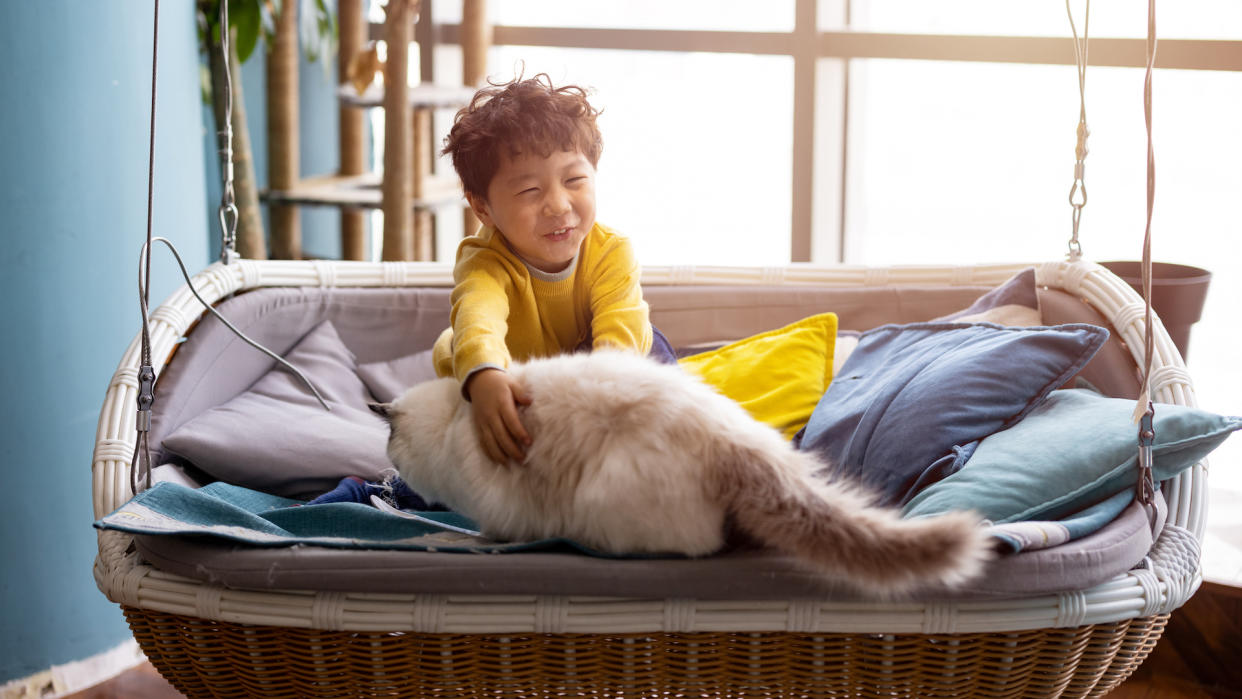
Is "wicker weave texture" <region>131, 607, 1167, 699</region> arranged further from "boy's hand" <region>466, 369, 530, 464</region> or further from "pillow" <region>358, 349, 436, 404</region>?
"pillow" <region>358, 349, 436, 404</region>

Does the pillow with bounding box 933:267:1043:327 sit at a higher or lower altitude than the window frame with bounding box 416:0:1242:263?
lower

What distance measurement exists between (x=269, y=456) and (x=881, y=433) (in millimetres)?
833

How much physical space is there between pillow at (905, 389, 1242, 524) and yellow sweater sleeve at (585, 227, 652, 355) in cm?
41

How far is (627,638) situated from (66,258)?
118 centimetres

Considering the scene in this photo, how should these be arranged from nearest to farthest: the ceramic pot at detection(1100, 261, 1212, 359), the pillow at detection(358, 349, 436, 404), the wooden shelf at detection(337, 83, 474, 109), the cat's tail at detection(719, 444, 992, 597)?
1. the cat's tail at detection(719, 444, 992, 597)
2. the ceramic pot at detection(1100, 261, 1212, 359)
3. the pillow at detection(358, 349, 436, 404)
4. the wooden shelf at detection(337, 83, 474, 109)

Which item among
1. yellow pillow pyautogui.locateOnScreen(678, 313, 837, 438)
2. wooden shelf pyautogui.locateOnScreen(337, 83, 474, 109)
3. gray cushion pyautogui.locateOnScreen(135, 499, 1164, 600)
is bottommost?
gray cushion pyautogui.locateOnScreen(135, 499, 1164, 600)

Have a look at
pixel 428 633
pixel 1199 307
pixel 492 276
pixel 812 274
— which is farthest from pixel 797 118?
pixel 428 633

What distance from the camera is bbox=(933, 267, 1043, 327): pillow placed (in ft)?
5.46

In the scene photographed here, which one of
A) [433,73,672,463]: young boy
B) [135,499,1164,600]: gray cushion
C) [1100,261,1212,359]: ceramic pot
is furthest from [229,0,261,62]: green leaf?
[1100,261,1212,359]: ceramic pot

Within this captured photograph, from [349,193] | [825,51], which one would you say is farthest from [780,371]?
Result: [349,193]

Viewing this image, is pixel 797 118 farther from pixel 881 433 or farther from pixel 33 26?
pixel 33 26

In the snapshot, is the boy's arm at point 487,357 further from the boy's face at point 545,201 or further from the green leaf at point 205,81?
the green leaf at point 205,81

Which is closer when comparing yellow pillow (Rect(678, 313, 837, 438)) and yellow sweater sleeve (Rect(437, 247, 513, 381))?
yellow sweater sleeve (Rect(437, 247, 513, 381))

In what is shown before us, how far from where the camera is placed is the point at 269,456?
153cm
